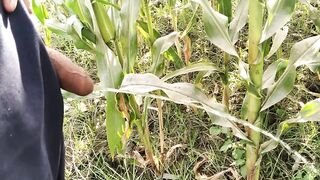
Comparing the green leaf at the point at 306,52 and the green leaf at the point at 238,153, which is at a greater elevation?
the green leaf at the point at 306,52

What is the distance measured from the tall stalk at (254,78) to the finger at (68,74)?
323 millimetres

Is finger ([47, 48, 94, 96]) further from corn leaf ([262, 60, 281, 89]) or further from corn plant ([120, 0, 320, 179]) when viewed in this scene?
corn leaf ([262, 60, 281, 89])

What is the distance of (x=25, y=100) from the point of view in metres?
0.76

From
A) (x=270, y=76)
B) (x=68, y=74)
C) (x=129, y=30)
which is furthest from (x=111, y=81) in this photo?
(x=270, y=76)

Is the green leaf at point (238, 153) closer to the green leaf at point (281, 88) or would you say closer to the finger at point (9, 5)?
→ the green leaf at point (281, 88)

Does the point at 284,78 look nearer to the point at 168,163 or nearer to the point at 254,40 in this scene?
the point at 254,40

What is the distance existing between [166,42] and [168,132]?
374 mm

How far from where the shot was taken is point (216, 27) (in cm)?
105

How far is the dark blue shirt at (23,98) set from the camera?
730mm

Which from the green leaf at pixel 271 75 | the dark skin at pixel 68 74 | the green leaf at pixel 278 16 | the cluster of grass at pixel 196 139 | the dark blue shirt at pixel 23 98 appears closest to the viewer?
the dark blue shirt at pixel 23 98

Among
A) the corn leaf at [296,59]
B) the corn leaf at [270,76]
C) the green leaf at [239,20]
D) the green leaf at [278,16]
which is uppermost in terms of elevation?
the green leaf at [278,16]

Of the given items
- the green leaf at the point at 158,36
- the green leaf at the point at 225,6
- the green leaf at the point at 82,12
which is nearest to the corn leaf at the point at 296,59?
the green leaf at the point at 225,6

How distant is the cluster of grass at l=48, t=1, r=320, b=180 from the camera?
1.34 metres

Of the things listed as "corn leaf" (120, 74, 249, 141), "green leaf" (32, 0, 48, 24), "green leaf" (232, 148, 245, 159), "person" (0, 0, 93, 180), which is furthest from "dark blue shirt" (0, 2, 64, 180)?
"green leaf" (232, 148, 245, 159)
